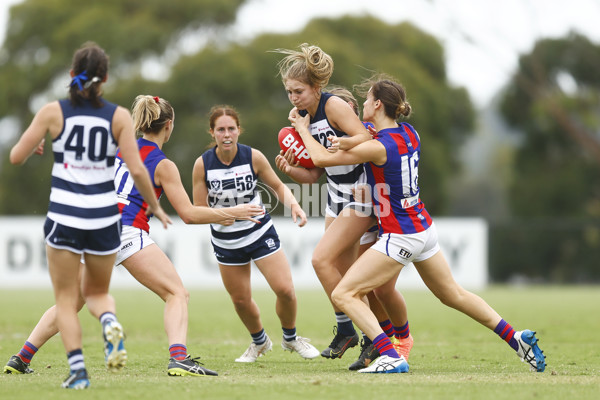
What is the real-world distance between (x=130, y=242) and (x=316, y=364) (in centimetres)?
215

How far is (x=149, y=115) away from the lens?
7.11m

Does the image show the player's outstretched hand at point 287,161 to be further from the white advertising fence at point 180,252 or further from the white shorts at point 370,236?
the white advertising fence at point 180,252

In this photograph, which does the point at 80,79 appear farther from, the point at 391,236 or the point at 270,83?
the point at 270,83

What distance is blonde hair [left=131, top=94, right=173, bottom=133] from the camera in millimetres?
7102

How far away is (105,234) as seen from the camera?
569 cm

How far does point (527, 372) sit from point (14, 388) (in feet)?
13.1

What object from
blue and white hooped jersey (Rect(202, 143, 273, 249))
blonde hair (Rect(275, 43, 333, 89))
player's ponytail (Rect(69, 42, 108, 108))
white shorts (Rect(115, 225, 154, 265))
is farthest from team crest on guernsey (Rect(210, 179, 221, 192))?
player's ponytail (Rect(69, 42, 108, 108))

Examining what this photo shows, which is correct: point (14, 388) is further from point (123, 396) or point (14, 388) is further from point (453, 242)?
point (453, 242)

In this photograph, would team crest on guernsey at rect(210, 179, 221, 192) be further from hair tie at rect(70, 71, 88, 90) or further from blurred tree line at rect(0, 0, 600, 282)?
blurred tree line at rect(0, 0, 600, 282)

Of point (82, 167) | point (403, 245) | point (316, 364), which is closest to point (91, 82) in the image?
point (82, 167)

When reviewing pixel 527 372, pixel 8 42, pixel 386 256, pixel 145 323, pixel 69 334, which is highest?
pixel 8 42

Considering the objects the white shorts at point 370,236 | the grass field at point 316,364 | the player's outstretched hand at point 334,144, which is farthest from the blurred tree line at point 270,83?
the player's outstretched hand at point 334,144

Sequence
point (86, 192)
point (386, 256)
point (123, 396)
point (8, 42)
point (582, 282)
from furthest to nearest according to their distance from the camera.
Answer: point (8, 42)
point (582, 282)
point (386, 256)
point (86, 192)
point (123, 396)

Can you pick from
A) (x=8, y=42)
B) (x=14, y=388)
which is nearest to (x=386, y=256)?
(x=14, y=388)
